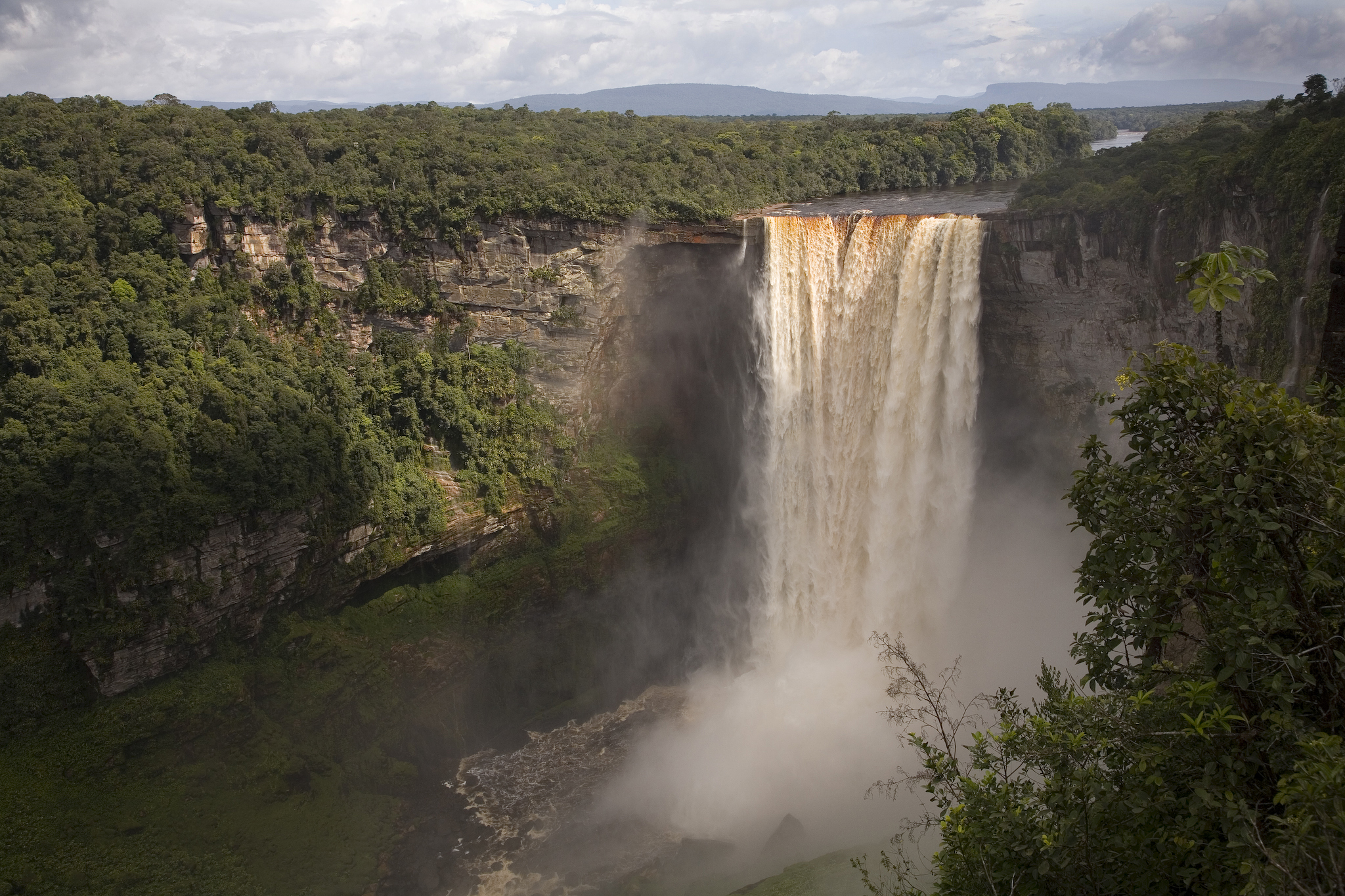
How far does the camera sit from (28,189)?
24.4m

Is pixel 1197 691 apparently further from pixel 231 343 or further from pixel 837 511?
pixel 231 343

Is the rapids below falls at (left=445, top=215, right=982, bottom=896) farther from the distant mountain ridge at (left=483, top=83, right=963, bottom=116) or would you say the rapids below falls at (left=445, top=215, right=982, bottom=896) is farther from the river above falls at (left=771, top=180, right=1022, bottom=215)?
the distant mountain ridge at (left=483, top=83, right=963, bottom=116)

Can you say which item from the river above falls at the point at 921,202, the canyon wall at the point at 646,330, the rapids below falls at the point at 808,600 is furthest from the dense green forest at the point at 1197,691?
the river above falls at the point at 921,202

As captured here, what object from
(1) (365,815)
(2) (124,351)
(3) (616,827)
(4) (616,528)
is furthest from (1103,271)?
(2) (124,351)

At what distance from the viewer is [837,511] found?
86.0 ft

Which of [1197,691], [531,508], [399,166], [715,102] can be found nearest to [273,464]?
[531,508]

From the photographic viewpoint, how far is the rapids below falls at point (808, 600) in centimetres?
2122

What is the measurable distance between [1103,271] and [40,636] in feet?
81.6

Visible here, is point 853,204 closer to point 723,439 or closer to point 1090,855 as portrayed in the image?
point 723,439

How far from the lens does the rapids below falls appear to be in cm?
2122

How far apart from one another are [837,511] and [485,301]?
464 inches

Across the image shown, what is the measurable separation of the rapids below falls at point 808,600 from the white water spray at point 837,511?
49 mm

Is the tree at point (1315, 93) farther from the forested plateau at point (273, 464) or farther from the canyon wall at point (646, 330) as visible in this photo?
the forested plateau at point (273, 464)

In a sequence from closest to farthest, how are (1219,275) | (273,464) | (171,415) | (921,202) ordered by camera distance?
(1219,275) < (171,415) < (273,464) < (921,202)
